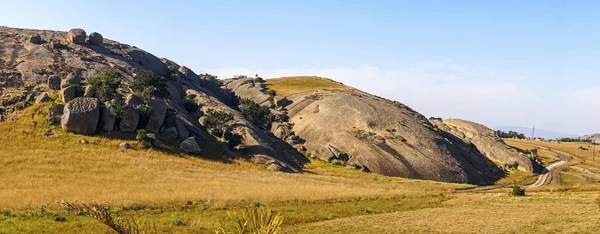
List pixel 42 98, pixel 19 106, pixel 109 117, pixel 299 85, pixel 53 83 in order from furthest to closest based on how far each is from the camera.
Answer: pixel 299 85 < pixel 53 83 < pixel 42 98 < pixel 19 106 < pixel 109 117

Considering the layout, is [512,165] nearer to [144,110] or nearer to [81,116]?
[144,110]

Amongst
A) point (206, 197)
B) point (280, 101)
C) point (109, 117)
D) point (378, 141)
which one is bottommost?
point (206, 197)

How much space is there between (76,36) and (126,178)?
75.6 m

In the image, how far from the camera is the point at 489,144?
137 metres

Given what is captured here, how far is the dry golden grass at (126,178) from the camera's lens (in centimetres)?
4522

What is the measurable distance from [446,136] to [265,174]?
249ft

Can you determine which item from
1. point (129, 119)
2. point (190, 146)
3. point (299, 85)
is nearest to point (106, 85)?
point (129, 119)

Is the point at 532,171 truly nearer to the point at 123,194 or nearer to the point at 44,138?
the point at 123,194

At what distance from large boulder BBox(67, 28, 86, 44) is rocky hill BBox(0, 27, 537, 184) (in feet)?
0.90

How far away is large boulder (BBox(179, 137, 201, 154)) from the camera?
253ft

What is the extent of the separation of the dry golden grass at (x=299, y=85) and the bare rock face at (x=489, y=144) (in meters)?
46.6

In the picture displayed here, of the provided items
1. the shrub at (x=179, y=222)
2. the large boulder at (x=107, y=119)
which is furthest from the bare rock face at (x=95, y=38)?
the shrub at (x=179, y=222)

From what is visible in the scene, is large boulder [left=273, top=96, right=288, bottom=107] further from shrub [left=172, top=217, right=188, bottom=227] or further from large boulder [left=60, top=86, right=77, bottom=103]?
shrub [left=172, top=217, right=188, bottom=227]

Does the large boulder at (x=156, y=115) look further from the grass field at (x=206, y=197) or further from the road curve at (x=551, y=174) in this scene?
the road curve at (x=551, y=174)
